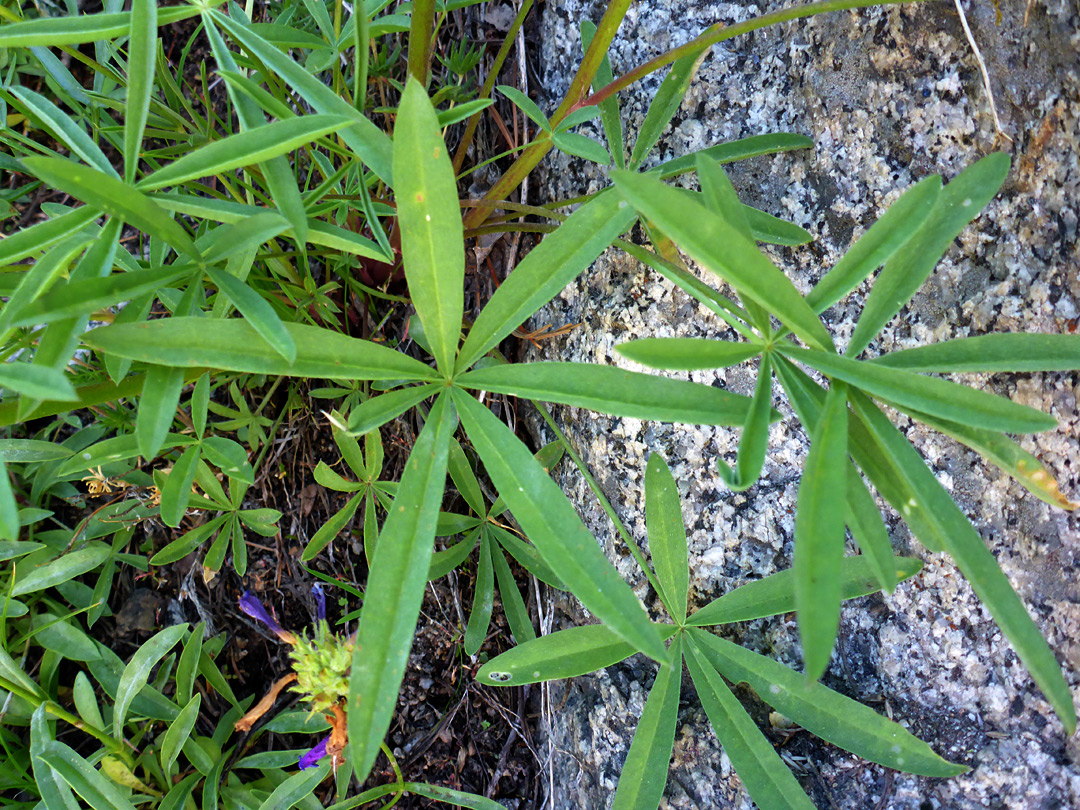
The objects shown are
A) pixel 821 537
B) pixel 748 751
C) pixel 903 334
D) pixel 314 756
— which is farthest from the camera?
pixel 314 756

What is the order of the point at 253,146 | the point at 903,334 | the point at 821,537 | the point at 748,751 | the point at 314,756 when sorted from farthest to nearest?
the point at 314,756
the point at 903,334
the point at 748,751
the point at 253,146
the point at 821,537

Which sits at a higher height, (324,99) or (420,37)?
(420,37)

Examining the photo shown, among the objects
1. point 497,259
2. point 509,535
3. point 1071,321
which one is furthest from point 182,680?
point 1071,321

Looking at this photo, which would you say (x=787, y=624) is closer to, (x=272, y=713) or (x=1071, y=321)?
(x=1071, y=321)

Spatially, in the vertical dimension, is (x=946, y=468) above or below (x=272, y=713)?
above

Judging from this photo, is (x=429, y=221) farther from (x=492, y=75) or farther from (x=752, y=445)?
(x=492, y=75)

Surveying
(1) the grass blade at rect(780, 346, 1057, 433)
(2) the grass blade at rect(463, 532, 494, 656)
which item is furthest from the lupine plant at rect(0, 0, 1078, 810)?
(2) the grass blade at rect(463, 532, 494, 656)

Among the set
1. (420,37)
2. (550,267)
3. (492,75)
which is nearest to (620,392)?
(550,267)
